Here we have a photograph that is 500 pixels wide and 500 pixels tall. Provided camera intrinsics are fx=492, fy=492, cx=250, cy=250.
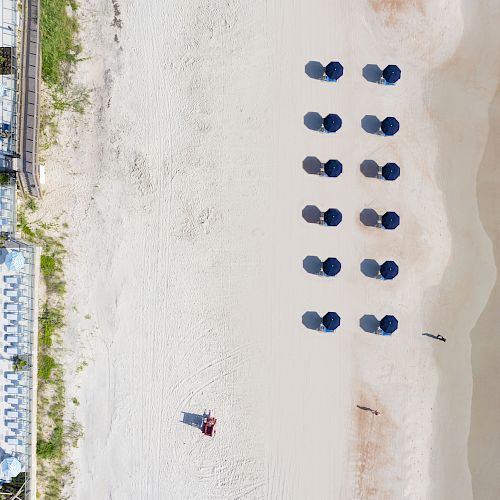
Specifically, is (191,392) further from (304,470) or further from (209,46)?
(209,46)

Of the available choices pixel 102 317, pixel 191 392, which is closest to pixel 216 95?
pixel 102 317

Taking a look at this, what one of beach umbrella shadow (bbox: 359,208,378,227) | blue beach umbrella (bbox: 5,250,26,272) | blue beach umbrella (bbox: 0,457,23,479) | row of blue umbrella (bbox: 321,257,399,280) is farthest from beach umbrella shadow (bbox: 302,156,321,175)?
blue beach umbrella (bbox: 0,457,23,479)

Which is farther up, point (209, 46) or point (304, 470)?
point (209, 46)

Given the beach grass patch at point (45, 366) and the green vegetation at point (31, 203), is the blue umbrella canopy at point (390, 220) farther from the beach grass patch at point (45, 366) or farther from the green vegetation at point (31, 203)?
the beach grass patch at point (45, 366)

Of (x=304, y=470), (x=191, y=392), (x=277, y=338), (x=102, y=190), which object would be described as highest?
(x=102, y=190)

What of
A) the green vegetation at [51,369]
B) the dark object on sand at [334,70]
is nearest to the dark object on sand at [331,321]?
the dark object on sand at [334,70]

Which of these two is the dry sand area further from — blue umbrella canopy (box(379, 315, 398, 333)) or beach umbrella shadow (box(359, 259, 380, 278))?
blue umbrella canopy (box(379, 315, 398, 333))
